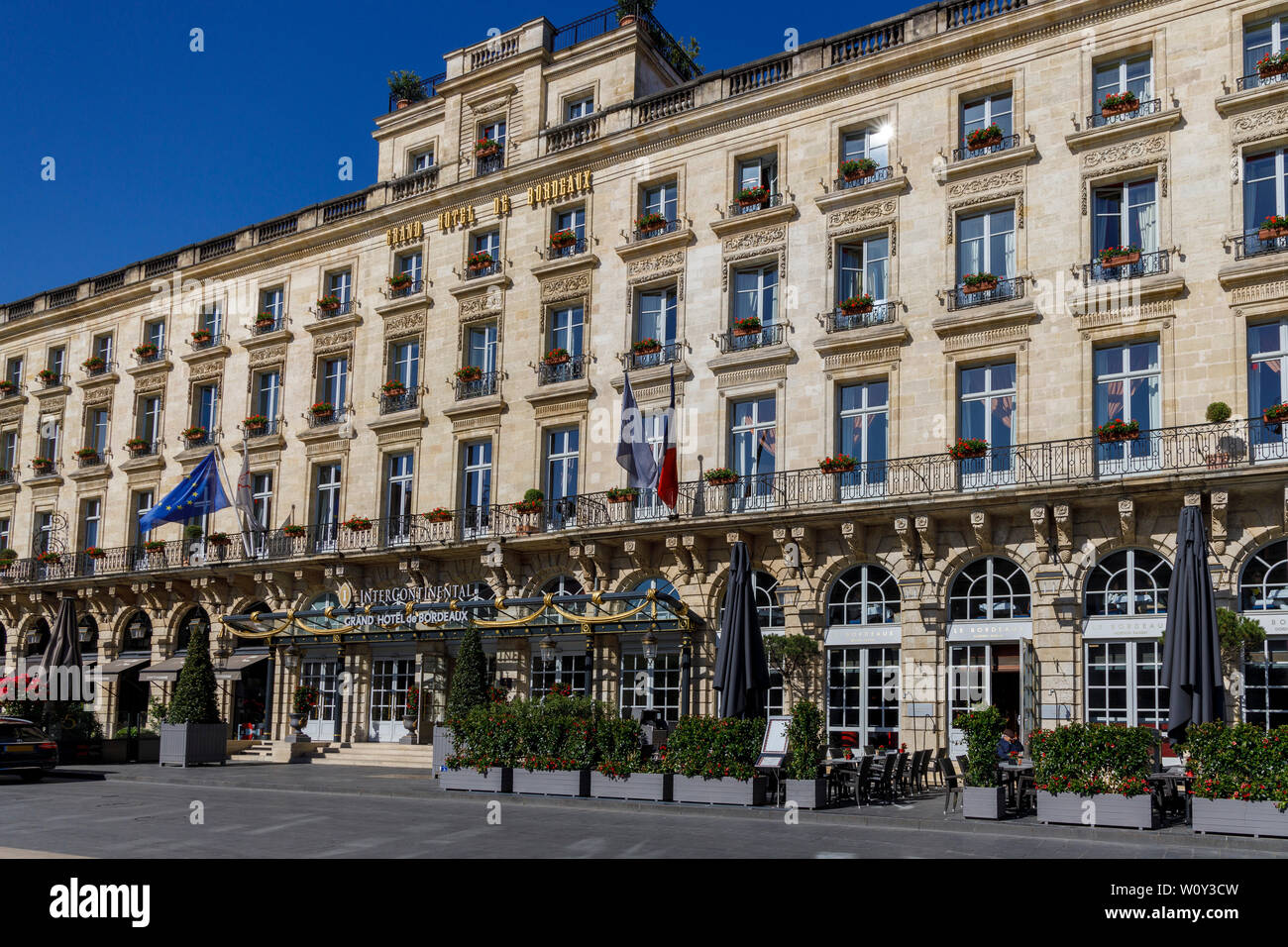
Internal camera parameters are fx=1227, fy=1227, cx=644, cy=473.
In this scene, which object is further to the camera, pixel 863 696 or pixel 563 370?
pixel 563 370

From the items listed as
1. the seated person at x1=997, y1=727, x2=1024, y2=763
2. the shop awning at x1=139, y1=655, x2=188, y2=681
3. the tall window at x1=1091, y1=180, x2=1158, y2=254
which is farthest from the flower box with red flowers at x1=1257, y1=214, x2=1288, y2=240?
the shop awning at x1=139, y1=655, x2=188, y2=681

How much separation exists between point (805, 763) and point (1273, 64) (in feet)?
48.9

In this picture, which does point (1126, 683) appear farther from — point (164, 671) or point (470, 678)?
point (164, 671)

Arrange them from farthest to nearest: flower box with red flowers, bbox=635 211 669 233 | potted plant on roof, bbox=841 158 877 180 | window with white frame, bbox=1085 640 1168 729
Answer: flower box with red flowers, bbox=635 211 669 233 → potted plant on roof, bbox=841 158 877 180 → window with white frame, bbox=1085 640 1168 729

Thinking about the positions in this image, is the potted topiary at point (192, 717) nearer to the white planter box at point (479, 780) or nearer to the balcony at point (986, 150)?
the white planter box at point (479, 780)

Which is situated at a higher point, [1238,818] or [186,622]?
[186,622]

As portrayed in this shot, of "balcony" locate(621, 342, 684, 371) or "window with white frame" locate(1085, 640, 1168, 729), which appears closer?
"window with white frame" locate(1085, 640, 1168, 729)

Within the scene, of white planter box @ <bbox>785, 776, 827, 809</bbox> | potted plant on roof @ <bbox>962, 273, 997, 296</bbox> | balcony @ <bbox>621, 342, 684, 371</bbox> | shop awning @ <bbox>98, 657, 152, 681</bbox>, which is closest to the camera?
white planter box @ <bbox>785, 776, 827, 809</bbox>

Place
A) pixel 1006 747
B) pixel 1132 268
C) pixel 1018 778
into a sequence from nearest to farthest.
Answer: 1. pixel 1018 778
2. pixel 1006 747
3. pixel 1132 268

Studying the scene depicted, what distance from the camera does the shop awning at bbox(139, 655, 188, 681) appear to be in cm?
3353

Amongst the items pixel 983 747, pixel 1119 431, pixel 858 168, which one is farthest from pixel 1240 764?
pixel 858 168

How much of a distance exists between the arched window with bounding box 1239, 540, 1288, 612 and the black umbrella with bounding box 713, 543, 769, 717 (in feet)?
27.0

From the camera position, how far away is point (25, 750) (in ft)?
77.0

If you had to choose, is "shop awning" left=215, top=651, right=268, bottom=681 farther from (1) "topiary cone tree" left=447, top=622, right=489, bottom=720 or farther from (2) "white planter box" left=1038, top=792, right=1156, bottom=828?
(2) "white planter box" left=1038, top=792, right=1156, bottom=828
